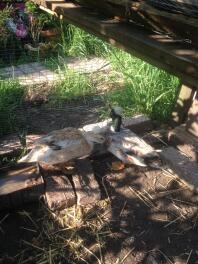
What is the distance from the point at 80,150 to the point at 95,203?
1.94 feet

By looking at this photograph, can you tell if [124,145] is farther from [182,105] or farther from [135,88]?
[135,88]

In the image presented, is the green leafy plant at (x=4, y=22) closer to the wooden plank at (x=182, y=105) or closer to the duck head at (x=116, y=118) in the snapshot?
the duck head at (x=116, y=118)

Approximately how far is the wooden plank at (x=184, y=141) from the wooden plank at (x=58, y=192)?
1524mm

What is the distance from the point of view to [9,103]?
5.07m

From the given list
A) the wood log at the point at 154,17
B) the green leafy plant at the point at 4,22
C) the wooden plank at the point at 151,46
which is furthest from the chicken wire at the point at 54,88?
the wood log at the point at 154,17

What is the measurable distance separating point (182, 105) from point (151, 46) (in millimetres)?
2468

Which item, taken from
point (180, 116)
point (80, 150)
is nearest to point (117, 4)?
point (80, 150)

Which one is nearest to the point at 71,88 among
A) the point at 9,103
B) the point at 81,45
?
the point at 9,103

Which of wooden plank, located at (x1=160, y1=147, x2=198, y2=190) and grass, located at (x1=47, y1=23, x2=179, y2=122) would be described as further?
grass, located at (x1=47, y1=23, x2=179, y2=122)

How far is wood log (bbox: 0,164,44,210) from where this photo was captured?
3068 millimetres

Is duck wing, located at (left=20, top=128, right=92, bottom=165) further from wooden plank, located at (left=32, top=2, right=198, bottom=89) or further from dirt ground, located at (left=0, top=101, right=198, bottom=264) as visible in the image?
wooden plank, located at (left=32, top=2, right=198, bottom=89)

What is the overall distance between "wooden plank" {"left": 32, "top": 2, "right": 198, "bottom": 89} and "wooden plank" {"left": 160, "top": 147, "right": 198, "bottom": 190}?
5.49 ft

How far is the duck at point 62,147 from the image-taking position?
339 cm

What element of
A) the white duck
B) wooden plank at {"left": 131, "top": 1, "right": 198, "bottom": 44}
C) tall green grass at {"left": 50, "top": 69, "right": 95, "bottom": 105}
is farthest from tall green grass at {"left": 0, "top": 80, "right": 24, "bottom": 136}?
wooden plank at {"left": 131, "top": 1, "right": 198, "bottom": 44}
